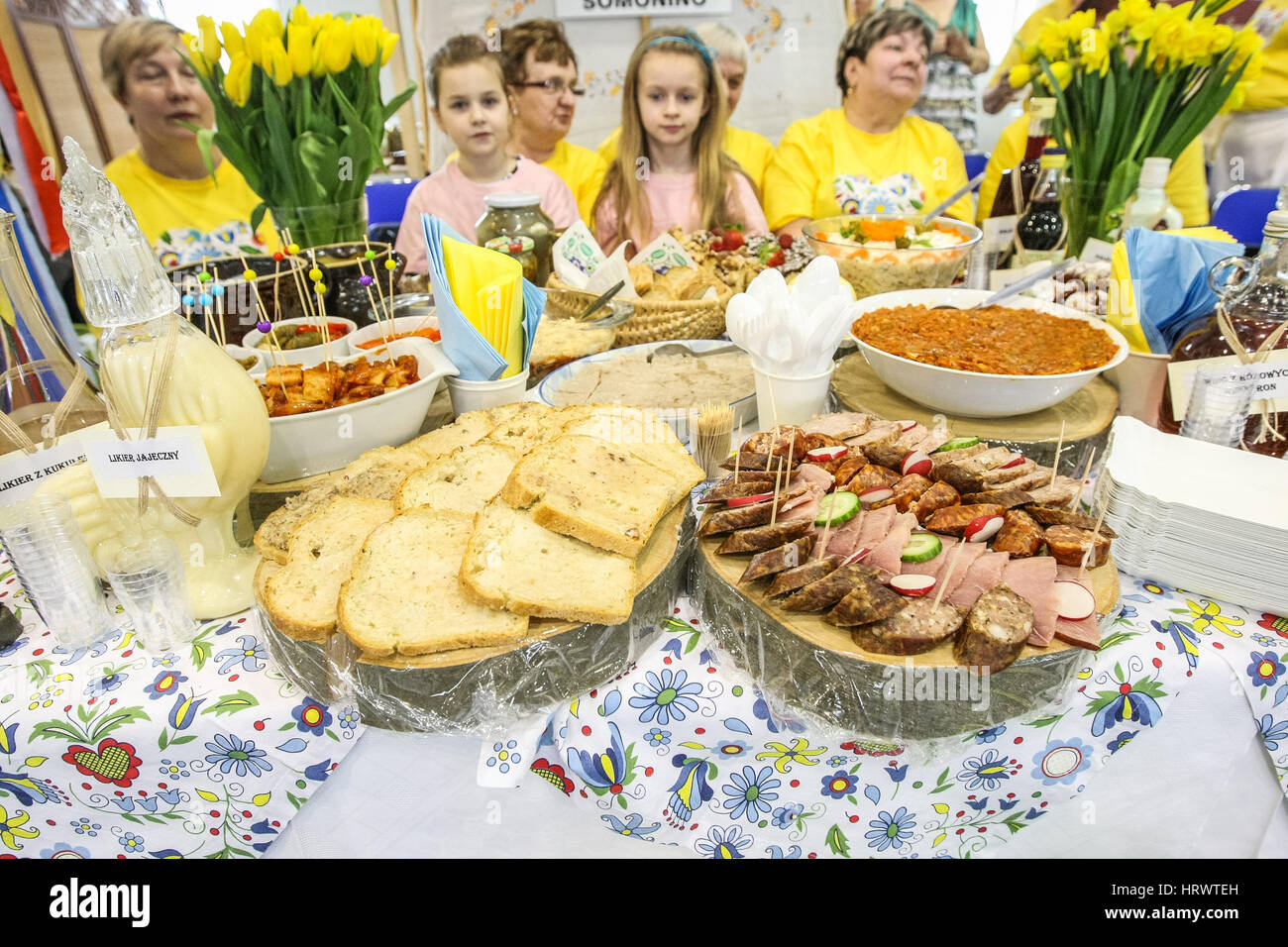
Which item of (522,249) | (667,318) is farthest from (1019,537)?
(522,249)

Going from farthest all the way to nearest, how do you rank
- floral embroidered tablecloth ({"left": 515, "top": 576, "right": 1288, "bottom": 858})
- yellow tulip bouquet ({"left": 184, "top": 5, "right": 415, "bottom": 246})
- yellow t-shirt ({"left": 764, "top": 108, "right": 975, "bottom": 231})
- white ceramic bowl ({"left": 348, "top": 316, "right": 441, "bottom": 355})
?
yellow t-shirt ({"left": 764, "top": 108, "right": 975, "bottom": 231}) < yellow tulip bouquet ({"left": 184, "top": 5, "right": 415, "bottom": 246}) < white ceramic bowl ({"left": 348, "top": 316, "right": 441, "bottom": 355}) < floral embroidered tablecloth ({"left": 515, "top": 576, "right": 1288, "bottom": 858})

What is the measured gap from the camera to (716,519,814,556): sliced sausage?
1.45 meters

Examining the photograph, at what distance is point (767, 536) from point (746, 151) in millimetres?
5086

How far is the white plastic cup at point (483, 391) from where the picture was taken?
2111 millimetres

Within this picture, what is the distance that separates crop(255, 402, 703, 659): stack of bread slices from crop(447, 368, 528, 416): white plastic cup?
0.21 meters

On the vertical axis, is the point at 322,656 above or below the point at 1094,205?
below

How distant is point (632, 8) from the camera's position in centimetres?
554

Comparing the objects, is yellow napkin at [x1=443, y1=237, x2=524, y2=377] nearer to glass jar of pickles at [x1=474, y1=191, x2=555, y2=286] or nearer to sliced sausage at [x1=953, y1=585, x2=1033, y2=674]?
glass jar of pickles at [x1=474, y1=191, x2=555, y2=286]

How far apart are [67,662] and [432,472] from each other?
85cm

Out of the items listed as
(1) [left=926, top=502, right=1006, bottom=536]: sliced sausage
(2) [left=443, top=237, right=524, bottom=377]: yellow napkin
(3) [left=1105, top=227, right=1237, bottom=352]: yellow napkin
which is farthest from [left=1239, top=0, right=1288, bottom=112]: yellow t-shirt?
(2) [left=443, top=237, right=524, bottom=377]: yellow napkin

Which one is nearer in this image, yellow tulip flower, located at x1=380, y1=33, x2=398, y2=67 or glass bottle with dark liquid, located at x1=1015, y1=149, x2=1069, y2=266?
yellow tulip flower, located at x1=380, y1=33, x2=398, y2=67

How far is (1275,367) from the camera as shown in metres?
1.72
